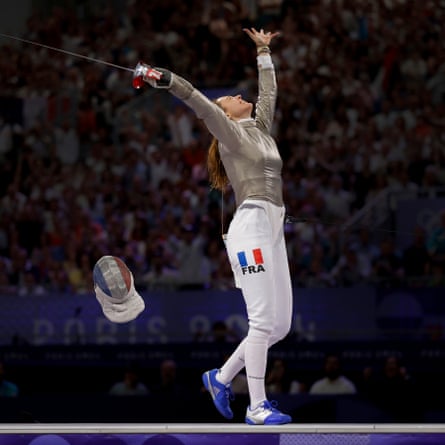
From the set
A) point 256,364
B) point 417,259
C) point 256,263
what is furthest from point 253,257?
point 417,259

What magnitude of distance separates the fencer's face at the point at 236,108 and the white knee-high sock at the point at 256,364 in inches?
50.2

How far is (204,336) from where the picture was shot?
1095 cm

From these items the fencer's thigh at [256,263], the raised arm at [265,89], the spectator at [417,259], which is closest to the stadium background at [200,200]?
the spectator at [417,259]

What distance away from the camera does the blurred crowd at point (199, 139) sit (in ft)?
39.8

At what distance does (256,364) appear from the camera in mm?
6086

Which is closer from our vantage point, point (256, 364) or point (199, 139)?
point (256, 364)

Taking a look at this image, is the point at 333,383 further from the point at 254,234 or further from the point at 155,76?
the point at 155,76

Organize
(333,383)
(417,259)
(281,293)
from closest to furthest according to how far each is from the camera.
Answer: (281,293) → (333,383) → (417,259)

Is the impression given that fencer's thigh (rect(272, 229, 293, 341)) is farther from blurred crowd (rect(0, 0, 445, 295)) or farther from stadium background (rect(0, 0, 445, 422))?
blurred crowd (rect(0, 0, 445, 295))

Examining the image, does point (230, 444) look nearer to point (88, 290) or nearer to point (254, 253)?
point (254, 253)

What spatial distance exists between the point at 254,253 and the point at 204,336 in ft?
16.5

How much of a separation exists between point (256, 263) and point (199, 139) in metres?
8.31

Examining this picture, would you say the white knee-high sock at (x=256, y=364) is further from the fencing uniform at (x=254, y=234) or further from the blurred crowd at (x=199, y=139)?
the blurred crowd at (x=199, y=139)

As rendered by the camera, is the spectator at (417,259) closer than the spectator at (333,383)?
No
